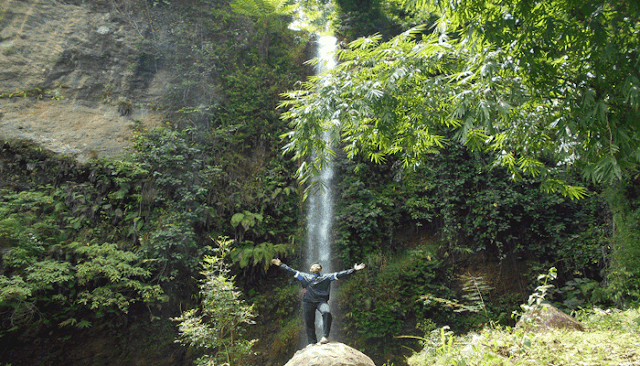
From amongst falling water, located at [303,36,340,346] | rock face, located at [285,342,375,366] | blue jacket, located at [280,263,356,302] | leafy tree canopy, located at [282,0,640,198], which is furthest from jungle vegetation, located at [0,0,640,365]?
rock face, located at [285,342,375,366]

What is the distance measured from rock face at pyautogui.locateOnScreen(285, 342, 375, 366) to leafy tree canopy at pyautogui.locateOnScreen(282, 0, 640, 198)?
2153 mm

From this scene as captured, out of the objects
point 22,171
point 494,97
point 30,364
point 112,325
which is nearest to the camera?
point 494,97

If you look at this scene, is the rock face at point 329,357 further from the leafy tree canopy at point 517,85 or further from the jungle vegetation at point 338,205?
the leafy tree canopy at point 517,85

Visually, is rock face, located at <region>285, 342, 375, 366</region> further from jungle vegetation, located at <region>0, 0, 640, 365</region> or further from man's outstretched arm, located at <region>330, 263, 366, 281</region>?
jungle vegetation, located at <region>0, 0, 640, 365</region>

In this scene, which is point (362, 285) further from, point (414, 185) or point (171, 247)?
point (171, 247)

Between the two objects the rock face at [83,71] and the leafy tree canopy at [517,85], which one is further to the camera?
the rock face at [83,71]

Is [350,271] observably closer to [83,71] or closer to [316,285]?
[316,285]

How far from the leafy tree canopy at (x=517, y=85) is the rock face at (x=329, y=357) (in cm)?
215

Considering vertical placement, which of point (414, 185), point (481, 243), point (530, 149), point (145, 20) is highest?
point (145, 20)

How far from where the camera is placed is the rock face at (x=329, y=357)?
384 cm

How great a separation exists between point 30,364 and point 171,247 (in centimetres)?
357

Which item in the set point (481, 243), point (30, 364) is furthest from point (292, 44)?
point (30, 364)

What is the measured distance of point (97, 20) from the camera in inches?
471

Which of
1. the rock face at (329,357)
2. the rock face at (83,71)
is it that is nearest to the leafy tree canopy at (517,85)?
the rock face at (329,357)
